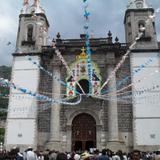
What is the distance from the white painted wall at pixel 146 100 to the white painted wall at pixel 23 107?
8800 millimetres

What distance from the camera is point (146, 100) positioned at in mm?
24359

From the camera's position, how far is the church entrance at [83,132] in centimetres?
2475

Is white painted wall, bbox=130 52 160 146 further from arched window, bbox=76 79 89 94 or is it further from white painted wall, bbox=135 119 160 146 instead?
arched window, bbox=76 79 89 94

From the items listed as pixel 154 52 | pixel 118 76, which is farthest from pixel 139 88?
pixel 154 52

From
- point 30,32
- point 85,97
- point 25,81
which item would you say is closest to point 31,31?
point 30,32

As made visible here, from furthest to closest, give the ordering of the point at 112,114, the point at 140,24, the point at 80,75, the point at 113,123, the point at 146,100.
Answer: the point at 140,24, the point at 80,75, the point at 146,100, the point at 112,114, the point at 113,123

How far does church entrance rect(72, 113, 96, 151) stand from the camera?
2475cm

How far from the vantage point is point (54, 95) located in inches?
1004

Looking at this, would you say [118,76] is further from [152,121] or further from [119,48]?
[152,121]

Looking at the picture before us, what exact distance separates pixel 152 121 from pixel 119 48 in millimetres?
7428

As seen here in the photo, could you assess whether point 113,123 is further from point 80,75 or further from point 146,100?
point 80,75

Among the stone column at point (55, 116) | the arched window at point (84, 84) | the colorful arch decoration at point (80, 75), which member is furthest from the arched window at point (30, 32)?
the arched window at point (84, 84)

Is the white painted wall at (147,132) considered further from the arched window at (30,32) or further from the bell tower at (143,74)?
the arched window at (30,32)

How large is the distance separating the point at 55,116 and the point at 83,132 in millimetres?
2860
